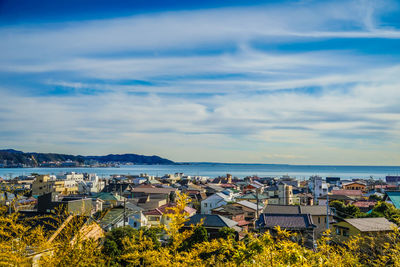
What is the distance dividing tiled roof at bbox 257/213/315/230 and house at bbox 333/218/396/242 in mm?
2426

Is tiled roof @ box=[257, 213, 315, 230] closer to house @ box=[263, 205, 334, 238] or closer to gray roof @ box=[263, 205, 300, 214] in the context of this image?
house @ box=[263, 205, 334, 238]

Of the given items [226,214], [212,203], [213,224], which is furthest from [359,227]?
[212,203]

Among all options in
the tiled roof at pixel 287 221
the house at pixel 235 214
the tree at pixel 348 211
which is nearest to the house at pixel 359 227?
the tiled roof at pixel 287 221

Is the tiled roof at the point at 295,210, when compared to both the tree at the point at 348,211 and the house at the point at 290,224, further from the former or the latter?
the tree at the point at 348,211

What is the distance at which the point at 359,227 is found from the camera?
22.5 metres

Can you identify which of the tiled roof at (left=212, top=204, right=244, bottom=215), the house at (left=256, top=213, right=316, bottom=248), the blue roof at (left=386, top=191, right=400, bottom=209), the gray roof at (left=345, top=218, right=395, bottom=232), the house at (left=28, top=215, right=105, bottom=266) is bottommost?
the tiled roof at (left=212, top=204, right=244, bottom=215)

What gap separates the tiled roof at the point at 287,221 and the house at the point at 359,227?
2.43 m

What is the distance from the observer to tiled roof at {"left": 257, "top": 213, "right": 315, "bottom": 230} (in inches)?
1025

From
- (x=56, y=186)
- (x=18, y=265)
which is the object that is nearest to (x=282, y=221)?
(x=18, y=265)

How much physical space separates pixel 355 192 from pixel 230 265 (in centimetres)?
6259

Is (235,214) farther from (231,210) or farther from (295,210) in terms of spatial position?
(295,210)

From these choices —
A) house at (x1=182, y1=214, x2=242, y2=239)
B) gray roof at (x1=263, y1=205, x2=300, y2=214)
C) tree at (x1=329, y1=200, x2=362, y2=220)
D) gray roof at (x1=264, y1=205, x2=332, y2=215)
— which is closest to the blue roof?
tree at (x1=329, y1=200, x2=362, y2=220)

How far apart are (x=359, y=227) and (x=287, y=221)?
559 cm

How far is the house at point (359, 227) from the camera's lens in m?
21.9
